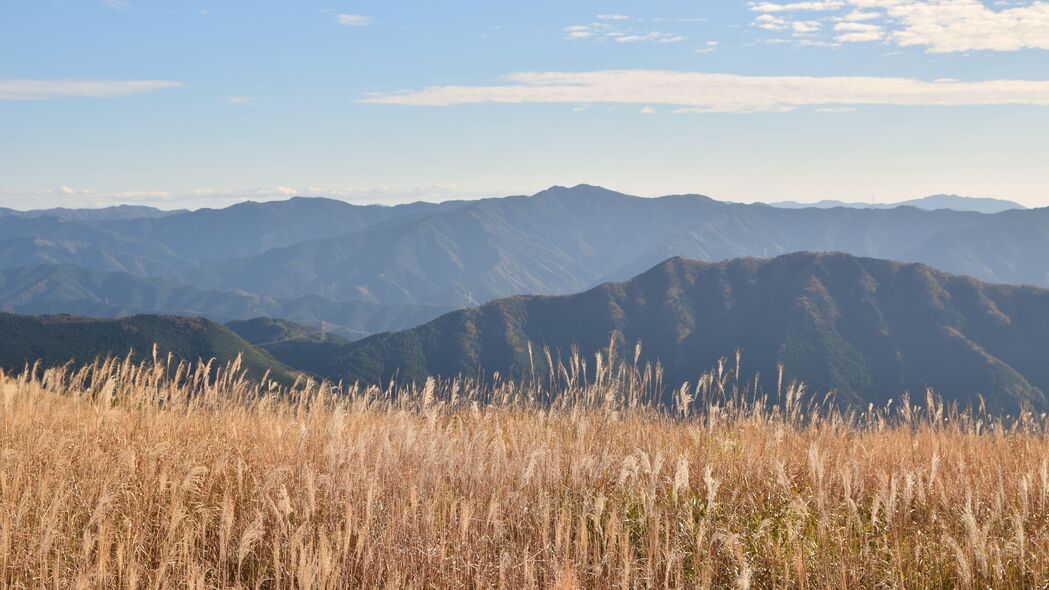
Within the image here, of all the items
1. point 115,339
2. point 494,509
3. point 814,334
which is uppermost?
point 494,509

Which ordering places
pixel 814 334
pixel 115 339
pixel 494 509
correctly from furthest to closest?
pixel 814 334 → pixel 115 339 → pixel 494 509

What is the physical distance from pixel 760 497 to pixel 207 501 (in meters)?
3.53

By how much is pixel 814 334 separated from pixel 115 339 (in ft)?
441

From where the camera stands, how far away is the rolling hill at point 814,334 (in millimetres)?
143875

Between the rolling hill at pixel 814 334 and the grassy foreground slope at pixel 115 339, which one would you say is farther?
the rolling hill at pixel 814 334

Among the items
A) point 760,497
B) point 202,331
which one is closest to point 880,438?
point 760,497

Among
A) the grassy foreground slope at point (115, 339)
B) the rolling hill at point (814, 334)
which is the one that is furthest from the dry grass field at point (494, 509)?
the rolling hill at point (814, 334)

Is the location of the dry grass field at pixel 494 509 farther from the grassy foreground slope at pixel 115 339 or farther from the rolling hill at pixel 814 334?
the rolling hill at pixel 814 334

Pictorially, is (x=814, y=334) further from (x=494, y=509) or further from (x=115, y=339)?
(x=494, y=509)

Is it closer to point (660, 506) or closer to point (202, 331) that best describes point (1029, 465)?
point (660, 506)

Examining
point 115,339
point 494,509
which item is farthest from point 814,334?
point 494,509

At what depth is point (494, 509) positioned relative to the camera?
3.98 metres

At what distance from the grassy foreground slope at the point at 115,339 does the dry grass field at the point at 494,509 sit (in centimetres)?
7918

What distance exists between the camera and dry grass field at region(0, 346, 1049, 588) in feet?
12.5
